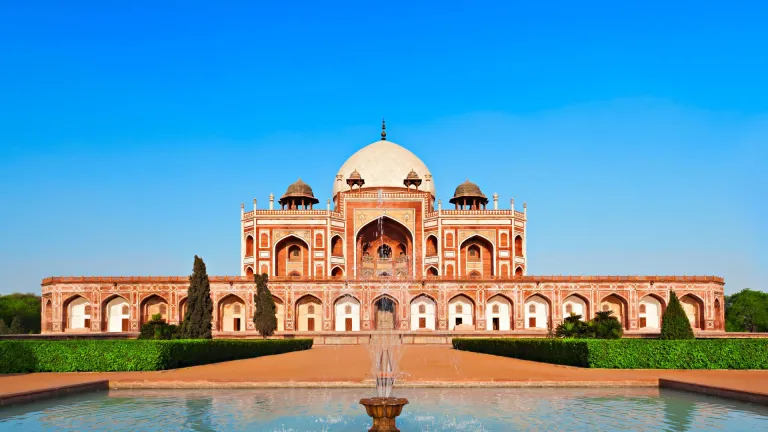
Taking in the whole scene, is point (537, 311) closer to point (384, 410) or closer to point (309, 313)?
point (309, 313)

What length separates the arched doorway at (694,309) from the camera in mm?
42062

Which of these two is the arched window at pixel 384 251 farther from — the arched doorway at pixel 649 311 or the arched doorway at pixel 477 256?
the arched doorway at pixel 649 311

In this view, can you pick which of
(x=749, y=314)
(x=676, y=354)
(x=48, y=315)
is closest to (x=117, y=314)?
(x=48, y=315)

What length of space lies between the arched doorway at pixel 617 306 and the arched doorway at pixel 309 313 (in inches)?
613

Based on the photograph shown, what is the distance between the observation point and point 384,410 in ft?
29.9

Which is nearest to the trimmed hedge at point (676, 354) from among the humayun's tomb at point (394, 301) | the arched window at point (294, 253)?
the humayun's tomb at point (394, 301)

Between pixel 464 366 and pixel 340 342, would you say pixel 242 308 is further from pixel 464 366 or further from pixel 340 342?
Result: pixel 464 366

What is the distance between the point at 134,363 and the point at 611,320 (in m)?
13.9

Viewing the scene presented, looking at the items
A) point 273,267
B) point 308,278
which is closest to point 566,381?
point 308,278

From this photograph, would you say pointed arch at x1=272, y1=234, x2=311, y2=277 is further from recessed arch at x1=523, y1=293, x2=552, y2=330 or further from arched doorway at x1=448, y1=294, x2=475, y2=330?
recessed arch at x1=523, y1=293, x2=552, y2=330

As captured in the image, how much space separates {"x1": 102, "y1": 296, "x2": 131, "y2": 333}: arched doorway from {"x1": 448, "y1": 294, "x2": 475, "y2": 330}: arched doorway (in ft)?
57.8

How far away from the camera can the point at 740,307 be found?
53.0 meters

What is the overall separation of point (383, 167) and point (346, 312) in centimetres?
1394

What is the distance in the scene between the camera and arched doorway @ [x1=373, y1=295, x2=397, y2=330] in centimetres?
4134
